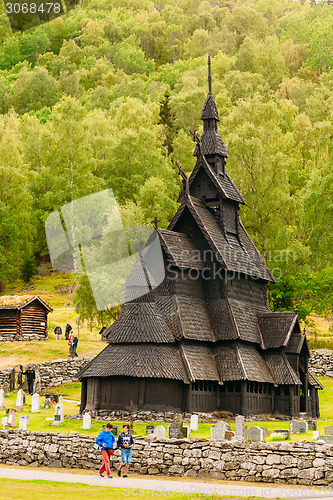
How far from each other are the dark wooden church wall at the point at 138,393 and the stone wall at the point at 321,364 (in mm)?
19571

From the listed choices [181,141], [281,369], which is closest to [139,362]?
[281,369]

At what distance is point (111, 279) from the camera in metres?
52.2

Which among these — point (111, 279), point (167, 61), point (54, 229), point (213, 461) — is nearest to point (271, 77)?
point (167, 61)

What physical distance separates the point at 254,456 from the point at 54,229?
192ft

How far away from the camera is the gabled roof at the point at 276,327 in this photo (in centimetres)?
3753

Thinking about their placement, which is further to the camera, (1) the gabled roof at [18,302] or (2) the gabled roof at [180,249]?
(1) the gabled roof at [18,302]

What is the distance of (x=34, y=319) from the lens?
53781 mm

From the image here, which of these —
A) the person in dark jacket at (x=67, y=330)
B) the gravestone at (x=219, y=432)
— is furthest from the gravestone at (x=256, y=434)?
the person in dark jacket at (x=67, y=330)

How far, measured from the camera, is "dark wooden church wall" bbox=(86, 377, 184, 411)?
1293 inches

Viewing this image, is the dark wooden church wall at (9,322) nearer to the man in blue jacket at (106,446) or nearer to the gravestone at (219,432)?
the man in blue jacket at (106,446)

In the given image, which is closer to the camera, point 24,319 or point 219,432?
point 219,432

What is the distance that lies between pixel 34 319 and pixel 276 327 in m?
22.2

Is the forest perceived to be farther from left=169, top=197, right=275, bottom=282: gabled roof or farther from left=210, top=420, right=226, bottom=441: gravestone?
left=210, top=420, right=226, bottom=441: gravestone

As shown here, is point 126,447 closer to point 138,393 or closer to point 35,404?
point 138,393
